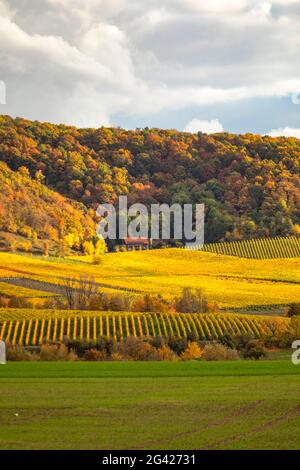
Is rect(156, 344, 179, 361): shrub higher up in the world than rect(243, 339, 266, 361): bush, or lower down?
higher up

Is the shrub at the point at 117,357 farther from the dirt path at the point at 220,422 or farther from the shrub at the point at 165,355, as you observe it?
the dirt path at the point at 220,422

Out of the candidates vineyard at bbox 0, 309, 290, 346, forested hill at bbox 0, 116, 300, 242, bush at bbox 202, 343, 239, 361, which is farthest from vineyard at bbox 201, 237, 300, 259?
bush at bbox 202, 343, 239, 361

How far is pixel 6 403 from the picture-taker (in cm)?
1884

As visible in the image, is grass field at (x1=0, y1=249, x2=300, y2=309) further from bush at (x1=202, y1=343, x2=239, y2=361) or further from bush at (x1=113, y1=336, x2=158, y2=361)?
bush at (x1=202, y1=343, x2=239, y2=361)

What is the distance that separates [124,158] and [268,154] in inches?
1079

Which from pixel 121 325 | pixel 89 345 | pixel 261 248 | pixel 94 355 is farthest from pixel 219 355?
pixel 261 248

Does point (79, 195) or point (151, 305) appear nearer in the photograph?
point (151, 305)

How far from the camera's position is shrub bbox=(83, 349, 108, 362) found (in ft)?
137

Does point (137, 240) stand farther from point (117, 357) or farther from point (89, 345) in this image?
point (117, 357)

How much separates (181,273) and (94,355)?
3000 inches

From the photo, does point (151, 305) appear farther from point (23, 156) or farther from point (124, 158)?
point (124, 158)

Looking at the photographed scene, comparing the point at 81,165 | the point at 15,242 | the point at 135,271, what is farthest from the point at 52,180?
the point at 135,271

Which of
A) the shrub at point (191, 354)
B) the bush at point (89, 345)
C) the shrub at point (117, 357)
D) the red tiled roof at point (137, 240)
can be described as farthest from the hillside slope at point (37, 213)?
the shrub at point (117, 357)

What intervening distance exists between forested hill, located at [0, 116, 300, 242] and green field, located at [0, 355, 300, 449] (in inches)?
4752
